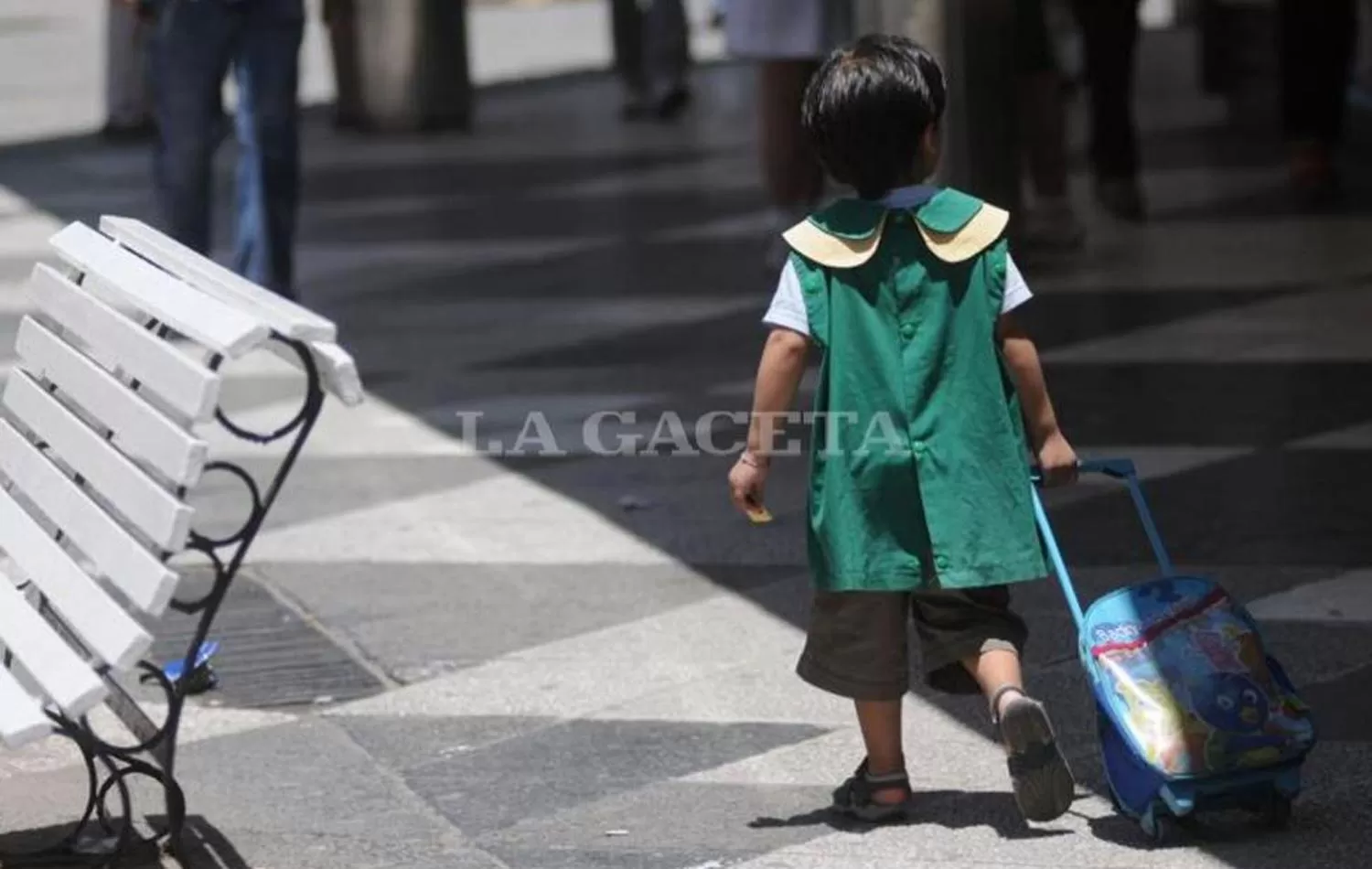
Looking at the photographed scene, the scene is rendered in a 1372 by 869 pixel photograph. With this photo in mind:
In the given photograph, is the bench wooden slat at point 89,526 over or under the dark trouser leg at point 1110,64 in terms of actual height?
over

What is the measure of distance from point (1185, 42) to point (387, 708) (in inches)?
531

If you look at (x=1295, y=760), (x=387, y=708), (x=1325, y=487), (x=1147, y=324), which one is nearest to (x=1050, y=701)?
(x=1295, y=760)

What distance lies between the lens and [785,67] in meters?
10.8

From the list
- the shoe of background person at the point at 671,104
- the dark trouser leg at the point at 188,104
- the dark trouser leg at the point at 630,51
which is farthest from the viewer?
the dark trouser leg at the point at 630,51

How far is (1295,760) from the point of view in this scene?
498cm

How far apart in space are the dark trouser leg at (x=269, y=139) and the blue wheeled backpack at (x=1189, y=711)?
579 cm

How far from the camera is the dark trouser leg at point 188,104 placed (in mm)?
10250

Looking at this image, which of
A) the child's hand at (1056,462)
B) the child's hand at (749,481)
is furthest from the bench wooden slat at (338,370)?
the child's hand at (1056,462)

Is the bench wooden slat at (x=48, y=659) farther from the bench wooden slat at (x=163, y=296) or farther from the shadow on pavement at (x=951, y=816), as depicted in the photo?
the shadow on pavement at (x=951, y=816)

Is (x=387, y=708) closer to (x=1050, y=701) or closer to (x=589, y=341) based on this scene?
(x=1050, y=701)

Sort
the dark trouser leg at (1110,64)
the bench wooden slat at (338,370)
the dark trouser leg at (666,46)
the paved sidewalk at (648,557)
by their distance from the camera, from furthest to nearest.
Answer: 1. the dark trouser leg at (666,46)
2. the dark trouser leg at (1110,64)
3. the paved sidewalk at (648,557)
4. the bench wooden slat at (338,370)

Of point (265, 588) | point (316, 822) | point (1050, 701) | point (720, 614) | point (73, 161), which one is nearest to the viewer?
point (316, 822)

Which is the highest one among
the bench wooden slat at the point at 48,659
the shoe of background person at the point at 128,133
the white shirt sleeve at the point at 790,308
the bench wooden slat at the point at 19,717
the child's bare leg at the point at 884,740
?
the white shirt sleeve at the point at 790,308

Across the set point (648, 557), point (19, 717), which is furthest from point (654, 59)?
point (19, 717)
